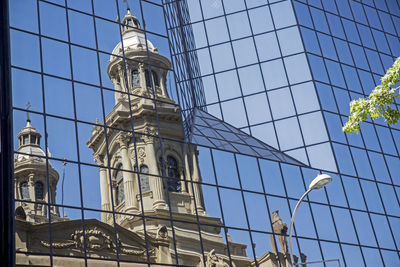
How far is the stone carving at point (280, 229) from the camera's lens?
35.5 meters

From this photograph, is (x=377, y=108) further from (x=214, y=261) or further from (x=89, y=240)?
(x=214, y=261)

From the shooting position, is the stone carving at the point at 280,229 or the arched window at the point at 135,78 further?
the stone carving at the point at 280,229

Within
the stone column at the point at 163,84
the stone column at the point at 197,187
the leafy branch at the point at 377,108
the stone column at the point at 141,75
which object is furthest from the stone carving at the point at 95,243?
the leafy branch at the point at 377,108

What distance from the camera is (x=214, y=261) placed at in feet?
111

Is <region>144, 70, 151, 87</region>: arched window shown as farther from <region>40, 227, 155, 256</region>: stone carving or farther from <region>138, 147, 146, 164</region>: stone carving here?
<region>40, 227, 155, 256</region>: stone carving

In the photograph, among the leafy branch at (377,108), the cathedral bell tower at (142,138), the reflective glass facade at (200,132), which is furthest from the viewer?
the cathedral bell tower at (142,138)

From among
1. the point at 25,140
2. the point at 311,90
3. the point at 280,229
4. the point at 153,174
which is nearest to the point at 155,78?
the point at 153,174

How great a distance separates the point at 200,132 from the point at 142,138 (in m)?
4.53

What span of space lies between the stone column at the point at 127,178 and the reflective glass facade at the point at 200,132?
7.4 inches

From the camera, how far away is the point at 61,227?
28.9 m

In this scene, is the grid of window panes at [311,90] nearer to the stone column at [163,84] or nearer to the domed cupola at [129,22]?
the stone column at [163,84]

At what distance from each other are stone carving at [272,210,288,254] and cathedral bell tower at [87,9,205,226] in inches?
164

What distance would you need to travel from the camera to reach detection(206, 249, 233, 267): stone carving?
110ft

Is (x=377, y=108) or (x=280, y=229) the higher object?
(x=280, y=229)
